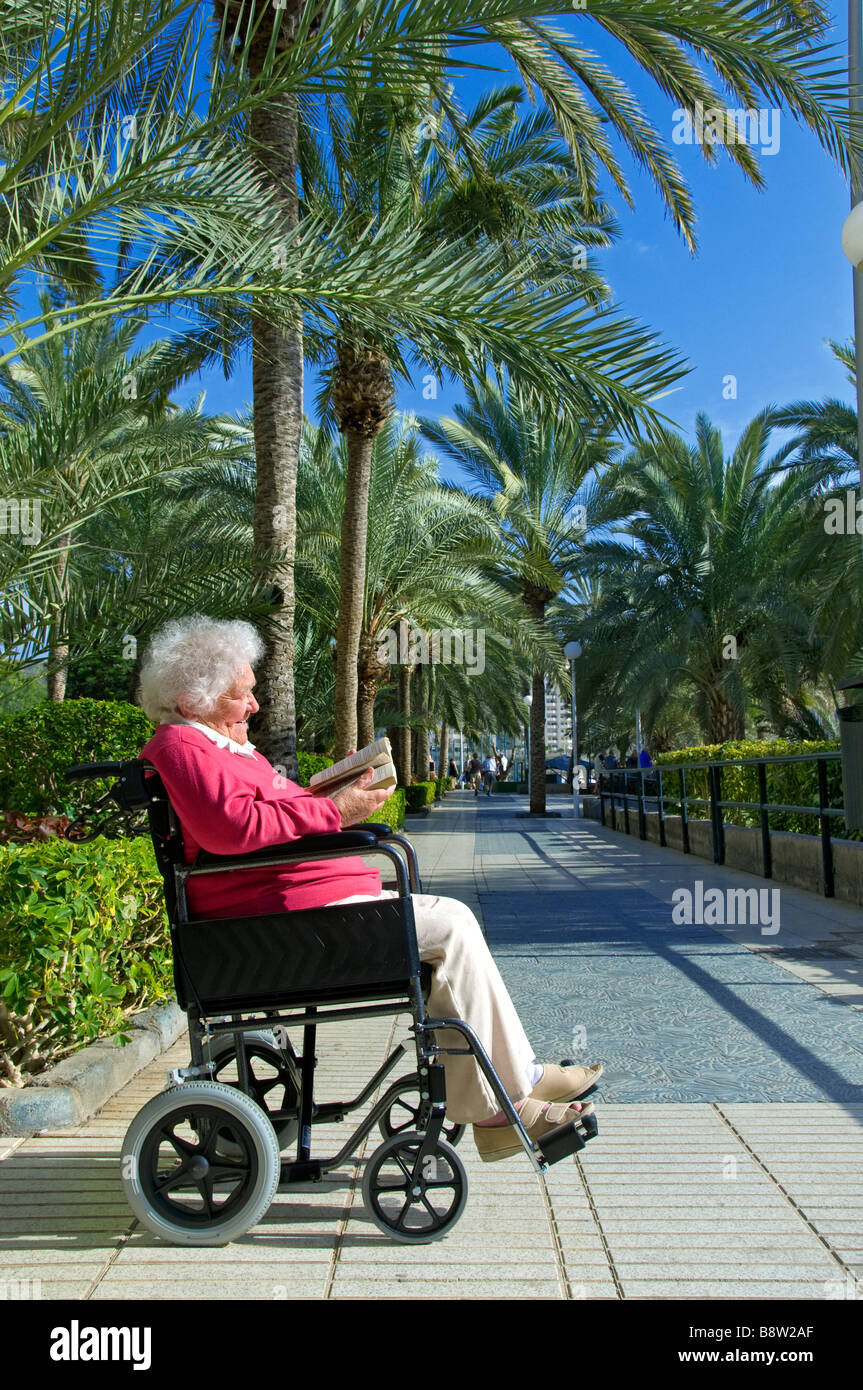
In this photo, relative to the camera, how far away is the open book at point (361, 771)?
285 cm

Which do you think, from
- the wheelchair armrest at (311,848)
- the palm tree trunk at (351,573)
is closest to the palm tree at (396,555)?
the palm tree trunk at (351,573)

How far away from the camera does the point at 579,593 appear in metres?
26.8

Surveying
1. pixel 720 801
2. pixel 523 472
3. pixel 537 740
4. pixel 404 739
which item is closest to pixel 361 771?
pixel 720 801

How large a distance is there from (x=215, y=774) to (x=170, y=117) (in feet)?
11.1

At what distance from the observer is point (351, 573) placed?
1358 cm

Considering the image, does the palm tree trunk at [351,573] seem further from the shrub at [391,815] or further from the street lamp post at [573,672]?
Answer: the street lamp post at [573,672]

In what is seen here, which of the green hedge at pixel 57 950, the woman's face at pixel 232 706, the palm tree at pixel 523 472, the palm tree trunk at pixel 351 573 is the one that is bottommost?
the green hedge at pixel 57 950

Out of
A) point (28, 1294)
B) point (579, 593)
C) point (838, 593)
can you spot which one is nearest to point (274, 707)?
point (28, 1294)

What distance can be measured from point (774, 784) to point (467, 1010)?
26.9 ft

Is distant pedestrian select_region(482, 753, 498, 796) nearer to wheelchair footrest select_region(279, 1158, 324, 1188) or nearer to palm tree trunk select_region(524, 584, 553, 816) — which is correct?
palm tree trunk select_region(524, 584, 553, 816)

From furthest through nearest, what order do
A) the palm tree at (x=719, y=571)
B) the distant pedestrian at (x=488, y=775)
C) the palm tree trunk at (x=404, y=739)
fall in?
the distant pedestrian at (x=488, y=775), the palm tree trunk at (x=404, y=739), the palm tree at (x=719, y=571)

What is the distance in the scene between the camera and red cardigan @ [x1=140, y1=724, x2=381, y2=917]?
260 cm

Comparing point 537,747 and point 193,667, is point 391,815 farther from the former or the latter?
point 193,667

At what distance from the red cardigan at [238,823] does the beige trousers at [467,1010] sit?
13 cm
